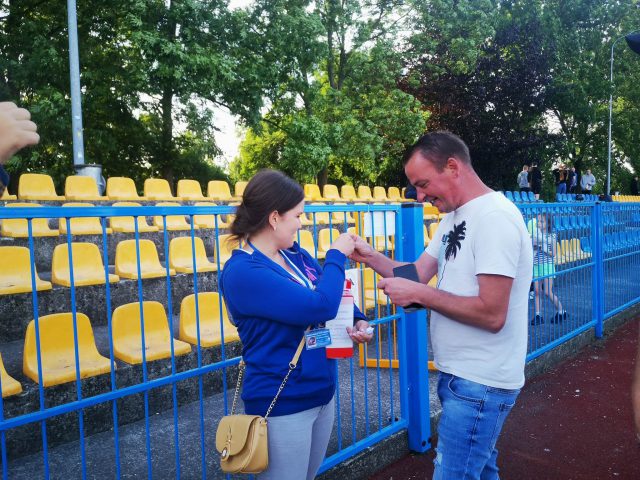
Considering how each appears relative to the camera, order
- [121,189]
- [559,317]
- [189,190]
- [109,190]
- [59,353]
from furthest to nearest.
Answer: [189,190] → [121,189] → [109,190] → [559,317] → [59,353]

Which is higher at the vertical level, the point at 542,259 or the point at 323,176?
the point at 323,176

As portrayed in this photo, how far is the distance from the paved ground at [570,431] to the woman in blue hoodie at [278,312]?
1655 millimetres

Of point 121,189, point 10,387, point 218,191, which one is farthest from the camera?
point 218,191

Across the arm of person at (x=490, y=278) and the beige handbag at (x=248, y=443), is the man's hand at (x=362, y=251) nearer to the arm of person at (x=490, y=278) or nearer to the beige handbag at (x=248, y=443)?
the arm of person at (x=490, y=278)

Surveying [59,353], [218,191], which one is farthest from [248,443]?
A: [218,191]

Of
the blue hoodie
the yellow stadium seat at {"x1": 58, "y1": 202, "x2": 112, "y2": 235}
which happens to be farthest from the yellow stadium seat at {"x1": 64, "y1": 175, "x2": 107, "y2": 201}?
the blue hoodie

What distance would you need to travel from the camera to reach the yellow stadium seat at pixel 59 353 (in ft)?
10.1

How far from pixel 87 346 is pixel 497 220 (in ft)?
9.02

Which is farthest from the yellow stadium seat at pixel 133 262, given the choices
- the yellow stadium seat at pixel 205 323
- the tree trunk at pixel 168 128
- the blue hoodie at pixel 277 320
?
the tree trunk at pixel 168 128

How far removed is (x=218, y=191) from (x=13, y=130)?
9.76 meters

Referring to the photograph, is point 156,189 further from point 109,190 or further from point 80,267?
point 80,267

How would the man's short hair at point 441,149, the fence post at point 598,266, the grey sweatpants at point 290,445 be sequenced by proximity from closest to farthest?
the grey sweatpants at point 290,445 < the man's short hair at point 441,149 < the fence post at point 598,266

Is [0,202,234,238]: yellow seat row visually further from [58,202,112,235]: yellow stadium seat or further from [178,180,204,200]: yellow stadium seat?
[178,180,204,200]: yellow stadium seat

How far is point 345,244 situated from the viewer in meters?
2.21
